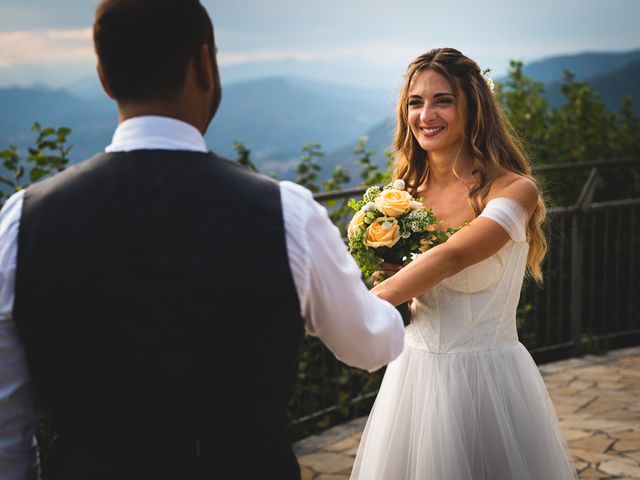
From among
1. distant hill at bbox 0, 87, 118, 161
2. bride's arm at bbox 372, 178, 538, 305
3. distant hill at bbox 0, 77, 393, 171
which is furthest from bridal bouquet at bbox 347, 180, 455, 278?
distant hill at bbox 0, 87, 118, 161

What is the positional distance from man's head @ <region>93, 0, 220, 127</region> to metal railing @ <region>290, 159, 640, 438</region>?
3.73m

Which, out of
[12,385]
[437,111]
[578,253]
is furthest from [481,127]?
[578,253]

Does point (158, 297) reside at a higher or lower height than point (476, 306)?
higher

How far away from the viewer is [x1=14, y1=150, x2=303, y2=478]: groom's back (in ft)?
4.56

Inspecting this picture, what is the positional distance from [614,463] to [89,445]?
3.37m

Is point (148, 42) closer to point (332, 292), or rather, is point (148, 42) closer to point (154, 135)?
point (154, 135)

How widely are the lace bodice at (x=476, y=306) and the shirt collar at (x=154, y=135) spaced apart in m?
1.47

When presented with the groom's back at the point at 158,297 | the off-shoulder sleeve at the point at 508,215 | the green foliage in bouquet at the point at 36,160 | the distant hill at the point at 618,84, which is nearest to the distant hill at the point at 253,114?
the green foliage in bouquet at the point at 36,160

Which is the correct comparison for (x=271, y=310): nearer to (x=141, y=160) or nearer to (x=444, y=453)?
(x=141, y=160)

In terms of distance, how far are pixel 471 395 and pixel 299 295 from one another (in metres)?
1.40

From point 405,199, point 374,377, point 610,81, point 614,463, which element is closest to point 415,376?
point 405,199

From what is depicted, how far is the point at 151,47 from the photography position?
1435 mm

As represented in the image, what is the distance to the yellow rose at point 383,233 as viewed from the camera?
104 inches

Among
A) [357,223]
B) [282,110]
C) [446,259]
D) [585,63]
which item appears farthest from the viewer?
[282,110]
